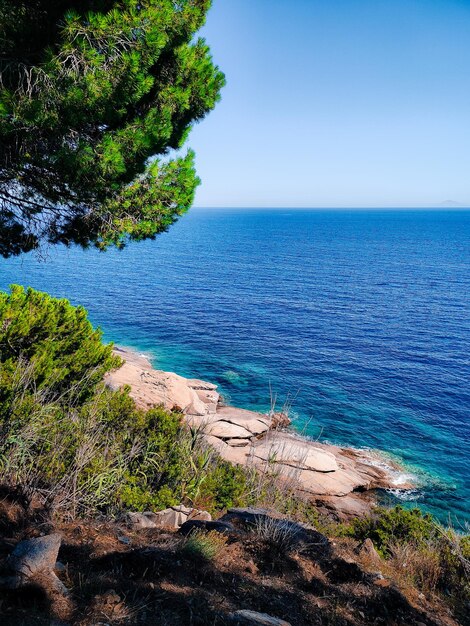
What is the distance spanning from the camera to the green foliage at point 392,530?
840 centimetres

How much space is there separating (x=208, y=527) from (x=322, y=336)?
114 ft

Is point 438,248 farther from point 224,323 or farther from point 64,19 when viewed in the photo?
point 64,19

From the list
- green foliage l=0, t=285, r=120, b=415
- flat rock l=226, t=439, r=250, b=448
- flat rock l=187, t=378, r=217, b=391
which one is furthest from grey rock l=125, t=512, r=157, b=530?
flat rock l=187, t=378, r=217, b=391

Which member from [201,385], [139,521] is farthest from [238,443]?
[139,521]

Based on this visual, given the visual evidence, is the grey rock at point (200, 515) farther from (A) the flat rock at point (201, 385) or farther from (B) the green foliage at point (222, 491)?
(A) the flat rock at point (201, 385)

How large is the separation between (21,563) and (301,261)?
79896 mm

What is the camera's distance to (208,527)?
20.5 ft

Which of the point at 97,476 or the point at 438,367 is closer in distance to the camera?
the point at 97,476

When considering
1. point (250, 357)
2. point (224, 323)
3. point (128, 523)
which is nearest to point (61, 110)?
point (128, 523)

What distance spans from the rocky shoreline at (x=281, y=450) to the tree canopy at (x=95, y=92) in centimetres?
1283

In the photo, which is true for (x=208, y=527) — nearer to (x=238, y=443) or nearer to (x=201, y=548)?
(x=201, y=548)

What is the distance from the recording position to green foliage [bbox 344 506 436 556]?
27.5 feet

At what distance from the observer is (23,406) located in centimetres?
696

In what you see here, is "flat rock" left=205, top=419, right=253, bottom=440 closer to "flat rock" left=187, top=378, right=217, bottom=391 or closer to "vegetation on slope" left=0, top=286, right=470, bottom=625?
"flat rock" left=187, top=378, right=217, bottom=391
